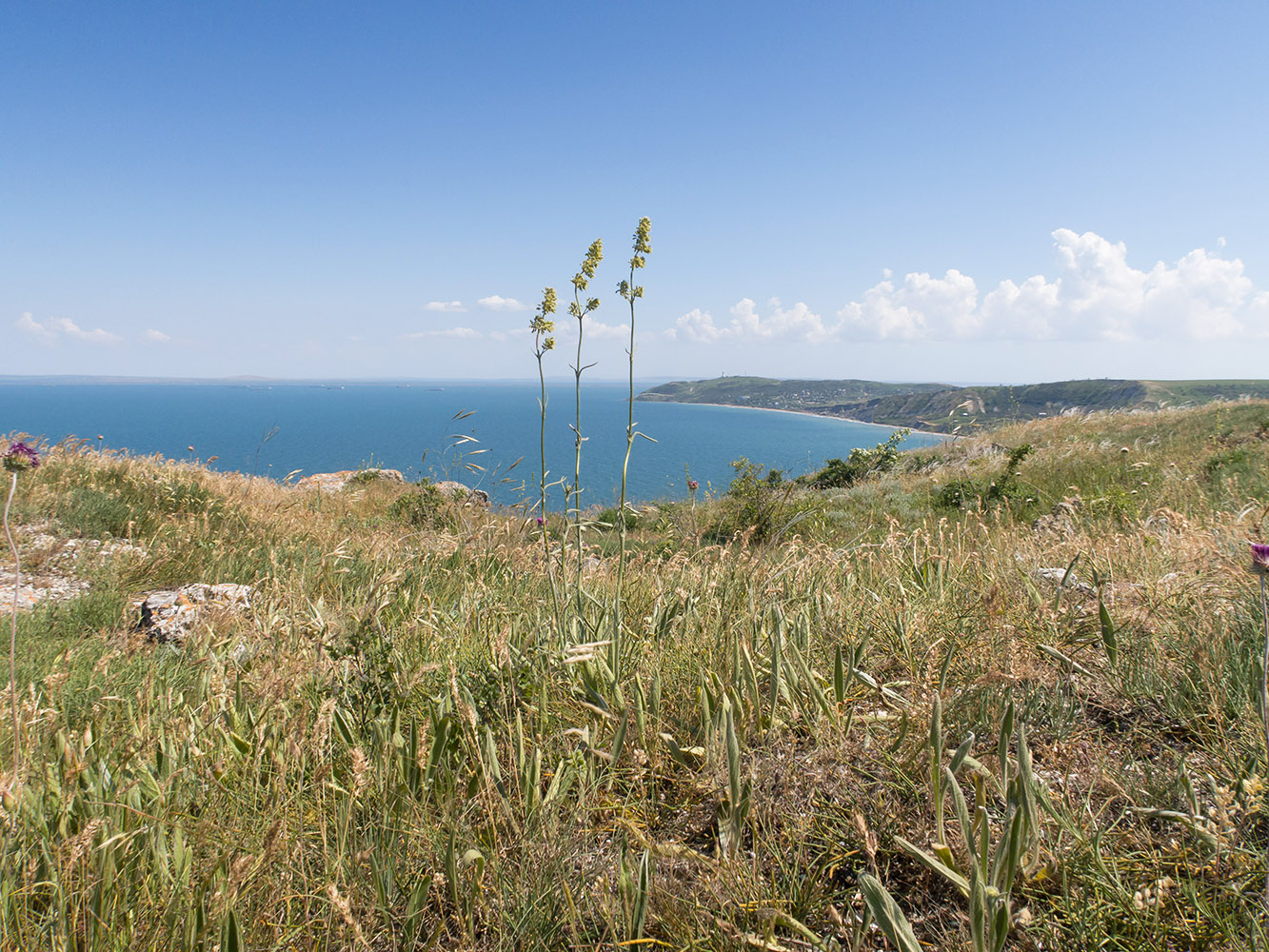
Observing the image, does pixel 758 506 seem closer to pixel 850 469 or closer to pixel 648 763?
pixel 850 469

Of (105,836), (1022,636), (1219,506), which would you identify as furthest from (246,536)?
(1219,506)

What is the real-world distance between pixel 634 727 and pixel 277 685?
47.8 inches

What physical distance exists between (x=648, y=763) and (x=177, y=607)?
12.0 feet

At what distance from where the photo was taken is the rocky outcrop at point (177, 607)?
3.58m

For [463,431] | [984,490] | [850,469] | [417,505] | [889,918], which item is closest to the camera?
[889,918]

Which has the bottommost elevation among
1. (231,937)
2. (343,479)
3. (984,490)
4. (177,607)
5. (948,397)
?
(343,479)

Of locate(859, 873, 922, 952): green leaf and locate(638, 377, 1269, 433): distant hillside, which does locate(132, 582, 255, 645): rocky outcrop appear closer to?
locate(859, 873, 922, 952): green leaf

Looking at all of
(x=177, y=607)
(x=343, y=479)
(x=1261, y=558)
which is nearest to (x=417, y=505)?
(x=177, y=607)

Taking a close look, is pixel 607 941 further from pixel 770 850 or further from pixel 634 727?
pixel 634 727

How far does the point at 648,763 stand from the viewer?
2.01 meters

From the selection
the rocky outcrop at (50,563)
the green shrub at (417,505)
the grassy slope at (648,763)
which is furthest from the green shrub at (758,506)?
the rocky outcrop at (50,563)

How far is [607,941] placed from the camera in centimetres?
138

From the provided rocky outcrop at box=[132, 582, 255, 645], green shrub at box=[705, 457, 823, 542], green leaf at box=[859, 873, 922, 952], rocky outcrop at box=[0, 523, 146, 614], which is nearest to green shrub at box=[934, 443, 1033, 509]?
green shrub at box=[705, 457, 823, 542]

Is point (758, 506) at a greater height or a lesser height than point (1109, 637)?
lesser
